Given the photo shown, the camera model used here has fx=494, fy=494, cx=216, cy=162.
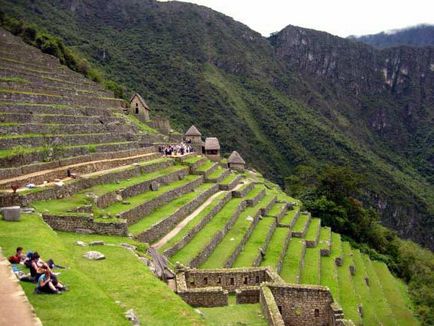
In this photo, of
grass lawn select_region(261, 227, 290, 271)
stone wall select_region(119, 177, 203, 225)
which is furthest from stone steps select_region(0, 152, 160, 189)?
grass lawn select_region(261, 227, 290, 271)

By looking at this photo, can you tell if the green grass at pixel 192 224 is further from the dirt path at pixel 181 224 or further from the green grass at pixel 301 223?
the green grass at pixel 301 223

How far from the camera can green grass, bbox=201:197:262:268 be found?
72.1ft

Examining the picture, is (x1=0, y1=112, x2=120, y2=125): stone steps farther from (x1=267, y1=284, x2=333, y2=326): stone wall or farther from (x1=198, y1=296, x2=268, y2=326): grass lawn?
(x1=267, y1=284, x2=333, y2=326): stone wall

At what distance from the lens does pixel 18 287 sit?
979cm

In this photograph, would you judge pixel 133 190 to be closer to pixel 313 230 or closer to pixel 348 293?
pixel 348 293

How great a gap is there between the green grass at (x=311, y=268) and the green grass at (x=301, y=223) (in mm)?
2207

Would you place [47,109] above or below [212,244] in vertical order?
above

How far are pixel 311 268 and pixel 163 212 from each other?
10599mm

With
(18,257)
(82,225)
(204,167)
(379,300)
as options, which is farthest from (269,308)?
(204,167)

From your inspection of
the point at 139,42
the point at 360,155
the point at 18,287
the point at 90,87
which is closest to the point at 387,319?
the point at 18,287

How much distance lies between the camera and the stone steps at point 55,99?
2888cm

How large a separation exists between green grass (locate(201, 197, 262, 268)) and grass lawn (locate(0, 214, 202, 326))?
283 inches

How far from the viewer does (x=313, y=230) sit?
126 ft

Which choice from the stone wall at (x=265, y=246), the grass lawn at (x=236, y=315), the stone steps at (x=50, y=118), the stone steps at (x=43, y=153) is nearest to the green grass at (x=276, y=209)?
the stone wall at (x=265, y=246)
